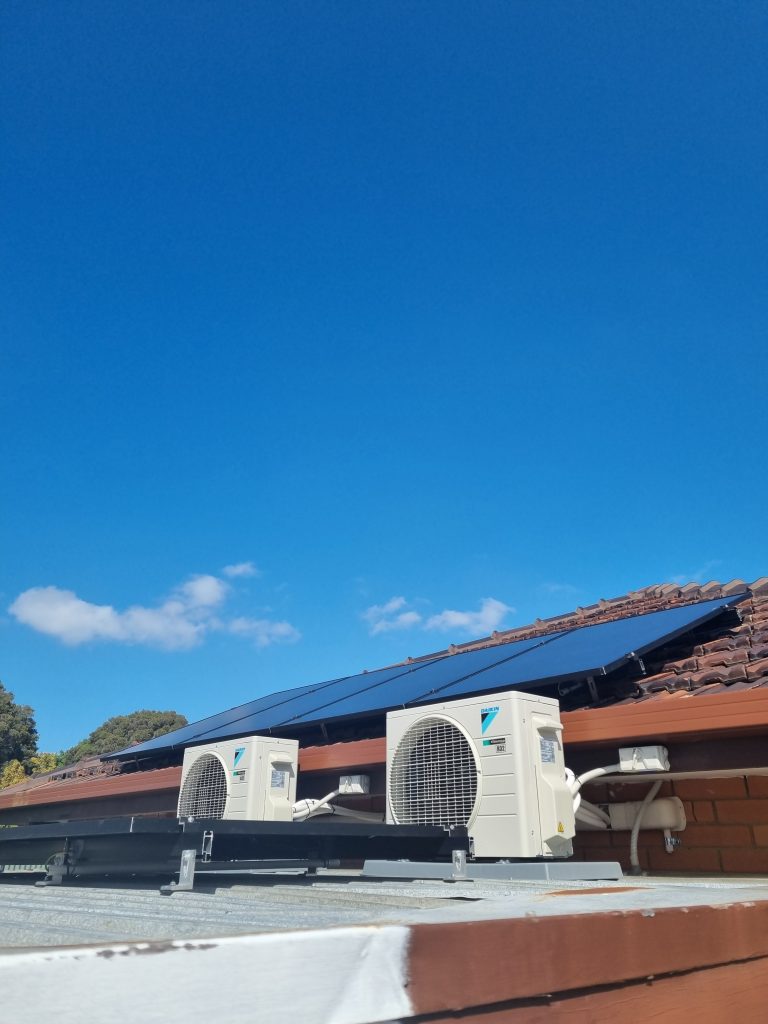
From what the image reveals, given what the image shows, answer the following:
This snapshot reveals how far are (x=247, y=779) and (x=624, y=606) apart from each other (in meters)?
6.54

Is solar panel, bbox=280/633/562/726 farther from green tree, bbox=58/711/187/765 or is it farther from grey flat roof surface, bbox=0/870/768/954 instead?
green tree, bbox=58/711/187/765

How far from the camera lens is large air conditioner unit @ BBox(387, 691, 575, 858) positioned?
423 centimetres

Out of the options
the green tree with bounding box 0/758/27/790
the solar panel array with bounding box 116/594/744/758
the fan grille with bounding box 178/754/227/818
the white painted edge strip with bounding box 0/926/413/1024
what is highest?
the green tree with bounding box 0/758/27/790

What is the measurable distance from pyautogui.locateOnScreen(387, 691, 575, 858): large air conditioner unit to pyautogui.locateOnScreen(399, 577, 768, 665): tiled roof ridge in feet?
15.4

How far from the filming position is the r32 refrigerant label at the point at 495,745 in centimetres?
440

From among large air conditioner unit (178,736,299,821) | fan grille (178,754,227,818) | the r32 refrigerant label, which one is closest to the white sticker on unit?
the r32 refrigerant label

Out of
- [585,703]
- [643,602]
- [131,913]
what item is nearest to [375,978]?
[131,913]

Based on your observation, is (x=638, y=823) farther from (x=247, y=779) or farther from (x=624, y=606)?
(x=624, y=606)

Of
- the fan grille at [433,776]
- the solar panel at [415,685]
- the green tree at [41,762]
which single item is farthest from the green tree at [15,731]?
the fan grille at [433,776]

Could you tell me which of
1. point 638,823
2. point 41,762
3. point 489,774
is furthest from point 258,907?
point 41,762

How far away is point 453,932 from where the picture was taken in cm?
119

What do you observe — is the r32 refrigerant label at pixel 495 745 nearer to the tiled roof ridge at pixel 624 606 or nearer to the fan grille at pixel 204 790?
the fan grille at pixel 204 790

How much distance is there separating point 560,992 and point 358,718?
5.91 m

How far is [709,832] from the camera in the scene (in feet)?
15.9
